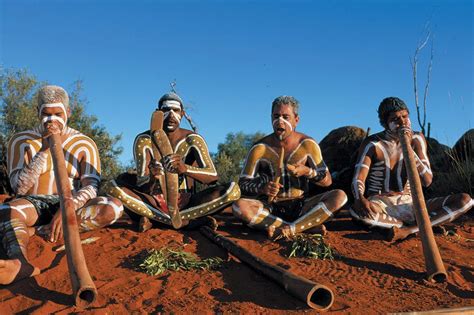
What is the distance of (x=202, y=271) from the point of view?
133 inches

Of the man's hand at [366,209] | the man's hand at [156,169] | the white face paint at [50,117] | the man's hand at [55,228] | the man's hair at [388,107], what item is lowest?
the man's hand at [55,228]

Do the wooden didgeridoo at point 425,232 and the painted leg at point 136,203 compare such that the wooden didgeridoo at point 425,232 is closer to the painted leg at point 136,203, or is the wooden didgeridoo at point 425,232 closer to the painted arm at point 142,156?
the painted leg at point 136,203

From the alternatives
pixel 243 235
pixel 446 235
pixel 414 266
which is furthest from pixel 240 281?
pixel 446 235

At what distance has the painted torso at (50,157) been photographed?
4.21 metres

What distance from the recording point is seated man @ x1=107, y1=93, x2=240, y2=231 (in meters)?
4.32

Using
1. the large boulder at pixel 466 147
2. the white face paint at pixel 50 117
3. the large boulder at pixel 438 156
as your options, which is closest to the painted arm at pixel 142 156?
the white face paint at pixel 50 117

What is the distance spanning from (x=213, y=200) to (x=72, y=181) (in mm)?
1330

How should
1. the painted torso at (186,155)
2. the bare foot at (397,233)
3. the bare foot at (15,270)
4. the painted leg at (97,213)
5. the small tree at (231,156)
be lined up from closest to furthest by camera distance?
1. the bare foot at (15,270)
2. the painted leg at (97,213)
3. the bare foot at (397,233)
4. the painted torso at (186,155)
5. the small tree at (231,156)

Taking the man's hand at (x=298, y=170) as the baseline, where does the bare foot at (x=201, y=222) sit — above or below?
below

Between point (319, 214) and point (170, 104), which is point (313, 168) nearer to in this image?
point (319, 214)

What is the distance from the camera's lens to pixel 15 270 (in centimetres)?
315

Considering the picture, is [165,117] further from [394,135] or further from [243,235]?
[394,135]

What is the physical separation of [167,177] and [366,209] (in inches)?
73.4

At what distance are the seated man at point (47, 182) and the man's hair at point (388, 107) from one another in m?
2.79
